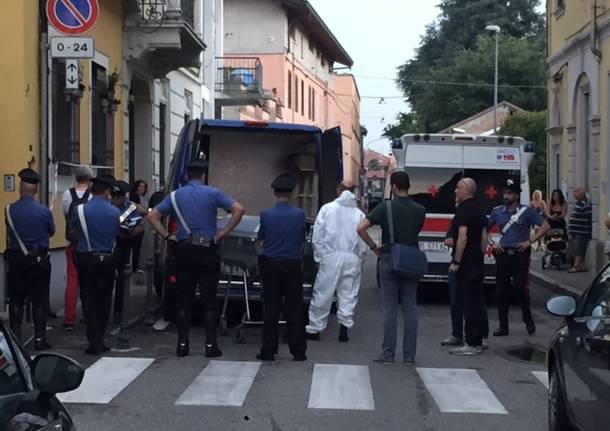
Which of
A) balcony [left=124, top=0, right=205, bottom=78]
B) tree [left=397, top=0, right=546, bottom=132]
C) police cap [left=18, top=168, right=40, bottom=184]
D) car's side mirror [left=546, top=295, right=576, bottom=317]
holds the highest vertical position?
tree [left=397, top=0, right=546, bottom=132]

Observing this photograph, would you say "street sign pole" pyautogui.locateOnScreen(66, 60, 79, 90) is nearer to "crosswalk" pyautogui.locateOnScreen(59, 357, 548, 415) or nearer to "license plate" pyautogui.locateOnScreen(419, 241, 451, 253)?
"crosswalk" pyautogui.locateOnScreen(59, 357, 548, 415)

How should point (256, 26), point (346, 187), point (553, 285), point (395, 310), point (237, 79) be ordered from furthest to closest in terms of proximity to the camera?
point (256, 26), point (237, 79), point (553, 285), point (346, 187), point (395, 310)

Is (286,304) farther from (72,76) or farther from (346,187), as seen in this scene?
(72,76)

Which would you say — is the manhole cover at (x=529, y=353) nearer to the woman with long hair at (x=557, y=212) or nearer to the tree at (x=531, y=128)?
the woman with long hair at (x=557, y=212)

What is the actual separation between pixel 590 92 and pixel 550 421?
17.1 m

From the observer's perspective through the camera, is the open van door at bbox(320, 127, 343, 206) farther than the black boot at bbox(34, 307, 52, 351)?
Yes

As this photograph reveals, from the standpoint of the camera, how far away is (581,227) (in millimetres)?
22344

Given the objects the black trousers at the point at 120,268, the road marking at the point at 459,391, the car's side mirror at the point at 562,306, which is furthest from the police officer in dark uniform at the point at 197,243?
the car's side mirror at the point at 562,306

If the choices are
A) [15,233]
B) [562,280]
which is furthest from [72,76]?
[562,280]

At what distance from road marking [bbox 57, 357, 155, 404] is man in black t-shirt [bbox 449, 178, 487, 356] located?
3.35 meters

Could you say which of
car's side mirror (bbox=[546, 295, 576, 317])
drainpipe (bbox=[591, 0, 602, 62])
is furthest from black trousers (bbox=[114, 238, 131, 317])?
drainpipe (bbox=[591, 0, 602, 62])

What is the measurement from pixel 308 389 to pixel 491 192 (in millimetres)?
8209

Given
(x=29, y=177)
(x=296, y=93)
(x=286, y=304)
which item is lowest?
(x=286, y=304)

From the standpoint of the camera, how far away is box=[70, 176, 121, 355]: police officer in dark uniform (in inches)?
433
